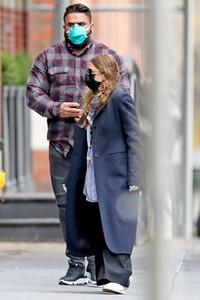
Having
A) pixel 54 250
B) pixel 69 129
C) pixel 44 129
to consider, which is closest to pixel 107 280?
pixel 69 129

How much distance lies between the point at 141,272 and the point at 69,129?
154cm

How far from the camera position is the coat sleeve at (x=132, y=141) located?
686 cm

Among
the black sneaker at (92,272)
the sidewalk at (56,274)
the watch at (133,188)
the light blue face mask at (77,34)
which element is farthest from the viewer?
the black sneaker at (92,272)

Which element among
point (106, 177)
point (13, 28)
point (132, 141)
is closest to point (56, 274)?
point (106, 177)

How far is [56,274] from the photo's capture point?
8203mm

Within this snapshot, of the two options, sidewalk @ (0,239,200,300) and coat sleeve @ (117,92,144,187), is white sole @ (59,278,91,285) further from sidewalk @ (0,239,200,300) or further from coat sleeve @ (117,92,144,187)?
coat sleeve @ (117,92,144,187)

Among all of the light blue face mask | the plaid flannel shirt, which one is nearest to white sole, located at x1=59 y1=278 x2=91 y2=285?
the plaid flannel shirt

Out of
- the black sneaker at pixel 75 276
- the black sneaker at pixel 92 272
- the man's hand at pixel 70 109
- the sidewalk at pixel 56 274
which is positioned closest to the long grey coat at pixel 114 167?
the man's hand at pixel 70 109

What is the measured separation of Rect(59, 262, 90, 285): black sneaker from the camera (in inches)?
293

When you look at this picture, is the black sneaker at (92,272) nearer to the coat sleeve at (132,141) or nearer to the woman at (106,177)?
the woman at (106,177)

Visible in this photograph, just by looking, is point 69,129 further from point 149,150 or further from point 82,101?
point 149,150

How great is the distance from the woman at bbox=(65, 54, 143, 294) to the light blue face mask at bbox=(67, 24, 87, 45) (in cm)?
38

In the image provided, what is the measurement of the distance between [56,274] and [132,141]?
174cm

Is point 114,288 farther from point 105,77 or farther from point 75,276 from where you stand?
point 105,77
